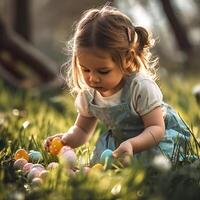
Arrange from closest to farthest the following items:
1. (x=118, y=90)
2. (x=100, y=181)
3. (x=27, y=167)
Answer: (x=100, y=181)
(x=27, y=167)
(x=118, y=90)

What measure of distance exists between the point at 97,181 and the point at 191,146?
0.76 meters

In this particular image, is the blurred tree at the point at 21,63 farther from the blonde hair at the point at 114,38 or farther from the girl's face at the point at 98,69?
the girl's face at the point at 98,69

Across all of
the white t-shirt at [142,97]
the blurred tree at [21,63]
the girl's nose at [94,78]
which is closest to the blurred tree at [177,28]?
the blurred tree at [21,63]

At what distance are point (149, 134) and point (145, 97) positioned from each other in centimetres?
18

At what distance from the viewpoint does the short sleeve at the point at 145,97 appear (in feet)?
8.27

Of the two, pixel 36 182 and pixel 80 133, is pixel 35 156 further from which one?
pixel 36 182

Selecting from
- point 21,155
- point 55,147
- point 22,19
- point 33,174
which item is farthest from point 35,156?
point 22,19

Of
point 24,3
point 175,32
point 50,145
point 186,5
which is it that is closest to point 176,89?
point 24,3

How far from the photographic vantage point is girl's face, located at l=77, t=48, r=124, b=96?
2402mm

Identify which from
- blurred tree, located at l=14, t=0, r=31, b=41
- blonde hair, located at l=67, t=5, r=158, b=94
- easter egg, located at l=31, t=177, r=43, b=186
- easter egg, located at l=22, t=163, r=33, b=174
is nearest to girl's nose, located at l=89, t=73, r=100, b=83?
blonde hair, located at l=67, t=5, r=158, b=94

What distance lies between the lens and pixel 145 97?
8.34 feet

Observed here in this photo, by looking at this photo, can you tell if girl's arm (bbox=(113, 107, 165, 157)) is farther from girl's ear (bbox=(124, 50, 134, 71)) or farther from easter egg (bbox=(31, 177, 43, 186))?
easter egg (bbox=(31, 177, 43, 186))

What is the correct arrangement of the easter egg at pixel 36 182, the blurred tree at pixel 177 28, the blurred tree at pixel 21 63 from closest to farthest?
1. the easter egg at pixel 36 182
2. the blurred tree at pixel 21 63
3. the blurred tree at pixel 177 28

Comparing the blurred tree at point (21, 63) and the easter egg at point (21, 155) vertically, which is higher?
the easter egg at point (21, 155)
